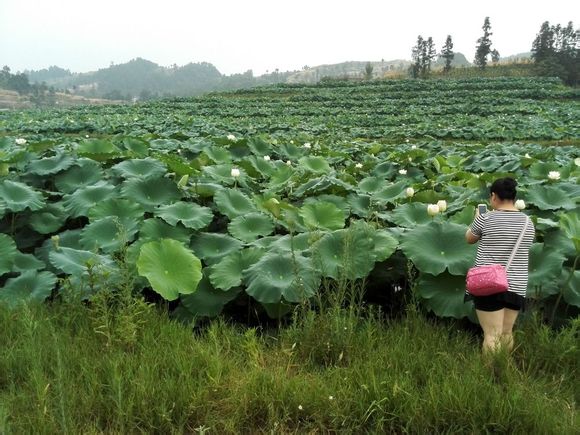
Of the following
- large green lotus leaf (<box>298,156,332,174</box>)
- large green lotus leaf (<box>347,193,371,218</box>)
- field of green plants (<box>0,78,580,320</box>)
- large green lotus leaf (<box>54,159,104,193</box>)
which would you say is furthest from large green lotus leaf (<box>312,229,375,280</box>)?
large green lotus leaf (<box>298,156,332,174</box>)

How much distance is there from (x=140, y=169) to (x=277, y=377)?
2.98 metres

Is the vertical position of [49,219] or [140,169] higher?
[140,169]

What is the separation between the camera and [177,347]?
7.63 feet

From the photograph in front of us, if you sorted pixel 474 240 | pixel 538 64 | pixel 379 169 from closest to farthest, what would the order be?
pixel 474 240 < pixel 379 169 < pixel 538 64

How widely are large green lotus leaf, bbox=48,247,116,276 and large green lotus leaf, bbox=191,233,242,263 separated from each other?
0.59 metres

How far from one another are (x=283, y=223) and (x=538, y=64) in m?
59.7

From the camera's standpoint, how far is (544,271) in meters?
2.72

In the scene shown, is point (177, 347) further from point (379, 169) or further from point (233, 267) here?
point (379, 169)

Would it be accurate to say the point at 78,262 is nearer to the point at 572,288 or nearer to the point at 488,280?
the point at 488,280

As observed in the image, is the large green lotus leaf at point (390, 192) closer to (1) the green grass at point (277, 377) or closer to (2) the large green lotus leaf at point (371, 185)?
(2) the large green lotus leaf at point (371, 185)

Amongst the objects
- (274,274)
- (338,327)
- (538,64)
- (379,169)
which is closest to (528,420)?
(338,327)

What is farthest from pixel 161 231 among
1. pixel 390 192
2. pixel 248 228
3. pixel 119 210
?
pixel 390 192

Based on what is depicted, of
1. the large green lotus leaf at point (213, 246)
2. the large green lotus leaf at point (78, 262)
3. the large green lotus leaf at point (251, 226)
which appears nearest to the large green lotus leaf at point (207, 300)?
the large green lotus leaf at point (213, 246)

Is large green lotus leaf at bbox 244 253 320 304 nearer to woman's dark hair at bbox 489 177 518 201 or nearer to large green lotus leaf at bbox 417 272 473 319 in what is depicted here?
large green lotus leaf at bbox 417 272 473 319
